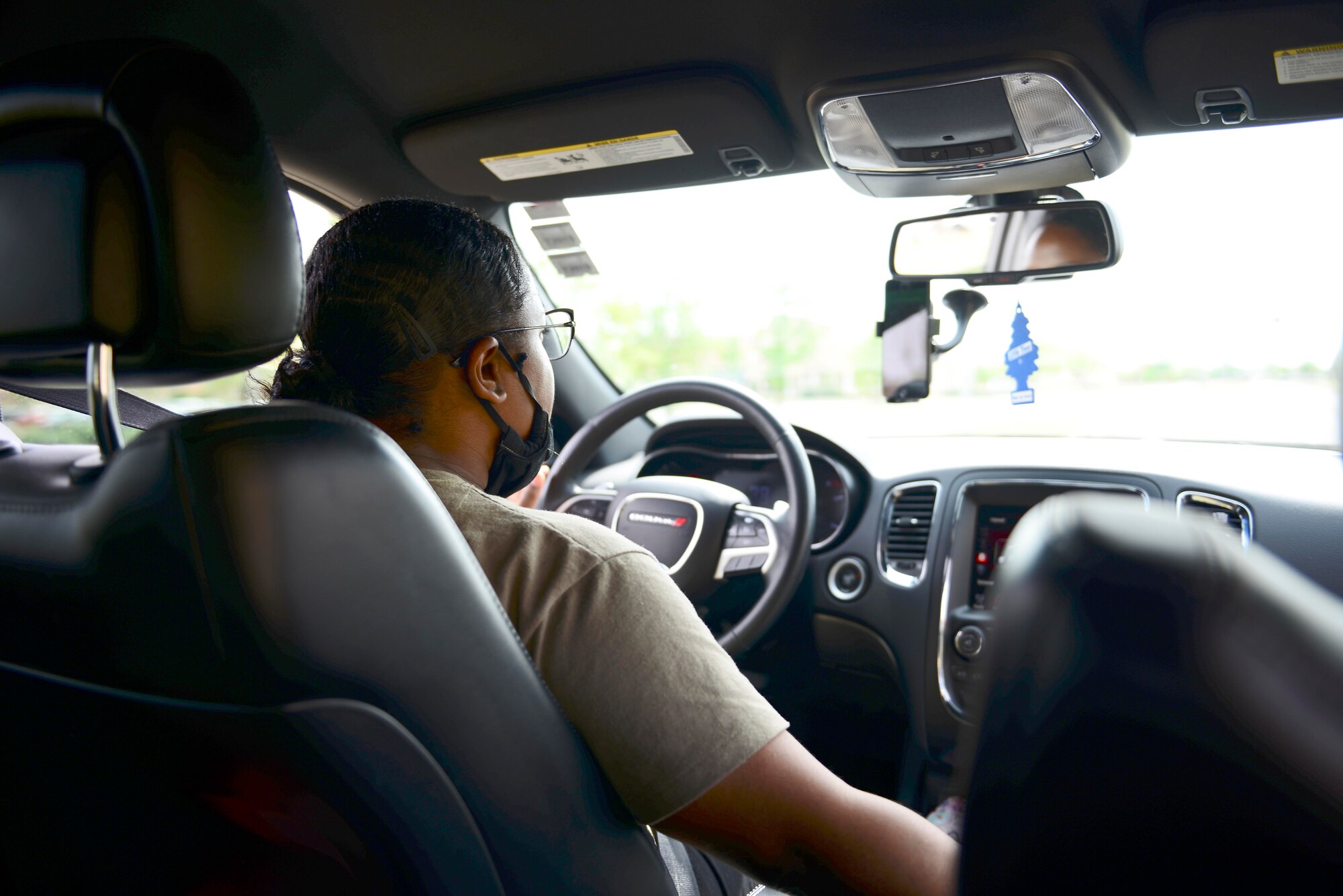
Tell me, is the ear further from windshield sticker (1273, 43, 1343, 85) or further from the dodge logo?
windshield sticker (1273, 43, 1343, 85)

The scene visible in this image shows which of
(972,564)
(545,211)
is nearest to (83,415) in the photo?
(545,211)

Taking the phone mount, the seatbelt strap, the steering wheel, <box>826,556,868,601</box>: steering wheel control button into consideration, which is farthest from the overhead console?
the seatbelt strap

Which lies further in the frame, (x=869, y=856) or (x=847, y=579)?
(x=847, y=579)

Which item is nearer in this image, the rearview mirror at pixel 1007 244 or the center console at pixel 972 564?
the rearview mirror at pixel 1007 244

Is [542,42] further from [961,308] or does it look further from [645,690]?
[645,690]

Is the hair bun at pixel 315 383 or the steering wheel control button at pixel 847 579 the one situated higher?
the hair bun at pixel 315 383

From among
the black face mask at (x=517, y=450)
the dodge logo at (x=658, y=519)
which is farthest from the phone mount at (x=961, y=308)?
the black face mask at (x=517, y=450)

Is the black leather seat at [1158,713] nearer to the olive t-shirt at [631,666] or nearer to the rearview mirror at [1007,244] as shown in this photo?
the olive t-shirt at [631,666]

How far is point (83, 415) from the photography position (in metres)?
2.24

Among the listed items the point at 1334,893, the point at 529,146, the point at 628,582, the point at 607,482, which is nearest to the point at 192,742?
the point at 628,582

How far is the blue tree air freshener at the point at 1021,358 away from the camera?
2492 millimetres

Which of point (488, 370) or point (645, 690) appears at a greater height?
point (488, 370)

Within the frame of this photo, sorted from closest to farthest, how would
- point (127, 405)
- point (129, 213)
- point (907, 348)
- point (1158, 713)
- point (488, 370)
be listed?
point (1158, 713), point (129, 213), point (488, 370), point (127, 405), point (907, 348)

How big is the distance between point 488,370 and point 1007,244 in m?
1.65
